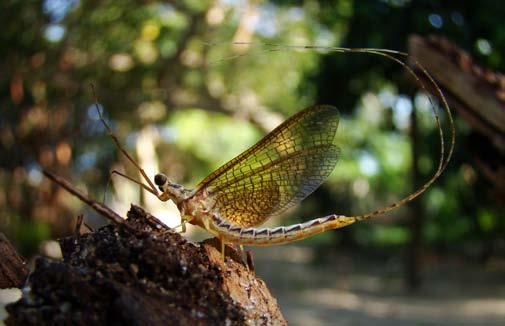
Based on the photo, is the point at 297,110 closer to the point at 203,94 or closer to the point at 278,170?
the point at 203,94

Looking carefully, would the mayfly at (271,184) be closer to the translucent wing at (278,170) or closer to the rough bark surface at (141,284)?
the translucent wing at (278,170)

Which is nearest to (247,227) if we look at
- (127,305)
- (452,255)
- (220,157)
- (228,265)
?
(228,265)

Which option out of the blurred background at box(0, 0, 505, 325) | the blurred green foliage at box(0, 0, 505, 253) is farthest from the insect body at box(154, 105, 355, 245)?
the blurred green foliage at box(0, 0, 505, 253)

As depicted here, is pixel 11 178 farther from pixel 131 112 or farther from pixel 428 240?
pixel 428 240

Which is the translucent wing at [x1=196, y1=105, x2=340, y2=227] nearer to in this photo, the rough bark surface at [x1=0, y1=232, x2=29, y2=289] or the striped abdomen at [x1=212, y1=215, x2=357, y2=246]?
the striped abdomen at [x1=212, y1=215, x2=357, y2=246]

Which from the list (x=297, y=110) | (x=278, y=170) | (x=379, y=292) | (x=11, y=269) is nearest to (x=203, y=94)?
(x=297, y=110)
